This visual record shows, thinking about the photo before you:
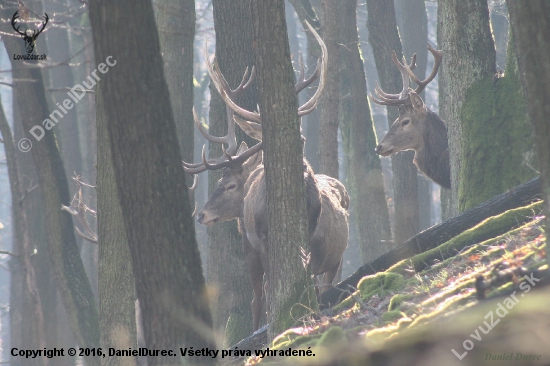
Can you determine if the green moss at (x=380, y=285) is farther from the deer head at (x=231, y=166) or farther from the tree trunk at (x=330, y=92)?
the tree trunk at (x=330, y=92)

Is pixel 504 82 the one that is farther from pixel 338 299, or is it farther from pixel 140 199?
pixel 140 199

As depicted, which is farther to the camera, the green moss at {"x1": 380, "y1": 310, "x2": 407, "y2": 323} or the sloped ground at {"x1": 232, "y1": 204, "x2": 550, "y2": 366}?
the green moss at {"x1": 380, "y1": 310, "x2": 407, "y2": 323}

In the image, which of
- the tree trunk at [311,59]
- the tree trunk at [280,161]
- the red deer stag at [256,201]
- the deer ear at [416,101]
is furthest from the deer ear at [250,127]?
the tree trunk at [311,59]

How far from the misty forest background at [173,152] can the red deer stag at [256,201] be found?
0.63 metres

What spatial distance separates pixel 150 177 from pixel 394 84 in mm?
11723

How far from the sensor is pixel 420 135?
40.4ft

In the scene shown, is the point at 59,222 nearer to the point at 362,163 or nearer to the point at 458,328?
the point at 458,328

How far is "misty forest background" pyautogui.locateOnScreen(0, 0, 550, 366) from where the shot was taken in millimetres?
5012

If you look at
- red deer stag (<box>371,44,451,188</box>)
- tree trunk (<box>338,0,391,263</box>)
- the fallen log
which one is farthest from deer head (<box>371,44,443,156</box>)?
the fallen log

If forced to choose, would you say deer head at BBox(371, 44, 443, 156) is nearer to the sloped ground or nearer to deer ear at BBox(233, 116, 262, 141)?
deer ear at BBox(233, 116, 262, 141)

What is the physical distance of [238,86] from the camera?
10.6 meters

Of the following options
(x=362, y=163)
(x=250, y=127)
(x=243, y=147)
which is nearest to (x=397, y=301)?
(x=250, y=127)

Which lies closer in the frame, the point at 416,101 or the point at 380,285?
the point at 380,285

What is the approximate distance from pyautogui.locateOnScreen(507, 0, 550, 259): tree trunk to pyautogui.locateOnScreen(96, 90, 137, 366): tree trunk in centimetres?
474
